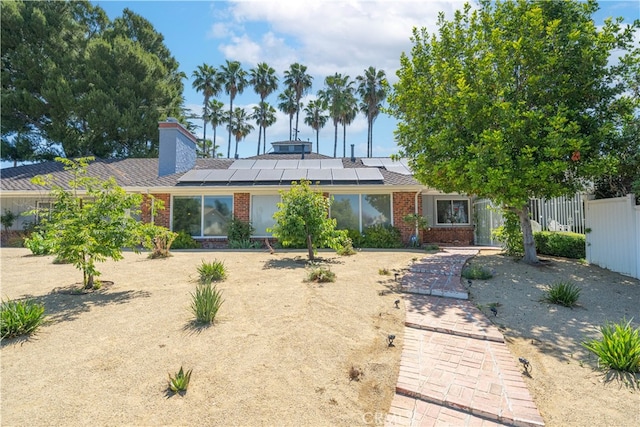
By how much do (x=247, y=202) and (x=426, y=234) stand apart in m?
8.10

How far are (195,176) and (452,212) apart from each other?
12.0 metres

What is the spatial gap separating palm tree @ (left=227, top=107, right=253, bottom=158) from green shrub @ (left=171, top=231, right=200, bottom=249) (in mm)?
27495

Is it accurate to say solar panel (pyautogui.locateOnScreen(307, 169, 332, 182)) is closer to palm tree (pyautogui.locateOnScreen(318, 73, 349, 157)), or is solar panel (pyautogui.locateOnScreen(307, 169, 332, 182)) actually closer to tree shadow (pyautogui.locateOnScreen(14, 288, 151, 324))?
tree shadow (pyautogui.locateOnScreen(14, 288, 151, 324))

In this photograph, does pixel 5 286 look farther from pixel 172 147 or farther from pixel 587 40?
pixel 587 40

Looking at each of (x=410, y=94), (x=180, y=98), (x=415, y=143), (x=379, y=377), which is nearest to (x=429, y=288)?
(x=379, y=377)

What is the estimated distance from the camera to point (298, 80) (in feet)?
121

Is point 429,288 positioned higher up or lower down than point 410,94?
lower down

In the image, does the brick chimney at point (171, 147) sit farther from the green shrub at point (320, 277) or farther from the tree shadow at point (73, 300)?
the green shrub at point (320, 277)

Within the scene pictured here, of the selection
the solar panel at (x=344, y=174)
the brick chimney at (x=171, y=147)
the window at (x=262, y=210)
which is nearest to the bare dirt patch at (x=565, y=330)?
the solar panel at (x=344, y=174)

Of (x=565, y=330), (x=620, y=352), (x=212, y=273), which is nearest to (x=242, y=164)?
(x=212, y=273)

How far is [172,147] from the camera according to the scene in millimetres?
15602

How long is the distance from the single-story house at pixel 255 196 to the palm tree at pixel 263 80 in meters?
23.1

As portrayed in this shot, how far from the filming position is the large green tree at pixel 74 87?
23.9 meters

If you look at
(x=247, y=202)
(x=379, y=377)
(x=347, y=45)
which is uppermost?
(x=347, y=45)
